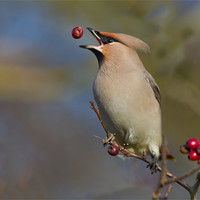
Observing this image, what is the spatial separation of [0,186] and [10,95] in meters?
1.53

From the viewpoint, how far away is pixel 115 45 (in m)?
3.48

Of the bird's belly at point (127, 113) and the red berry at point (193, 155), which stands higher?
the red berry at point (193, 155)

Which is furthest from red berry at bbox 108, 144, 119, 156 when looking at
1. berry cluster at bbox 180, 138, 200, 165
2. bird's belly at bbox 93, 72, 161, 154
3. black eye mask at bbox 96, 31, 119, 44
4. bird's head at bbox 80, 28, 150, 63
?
black eye mask at bbox 96, 31, 119, 44

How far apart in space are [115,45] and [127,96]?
53 centimetres

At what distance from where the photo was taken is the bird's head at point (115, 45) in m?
3.46

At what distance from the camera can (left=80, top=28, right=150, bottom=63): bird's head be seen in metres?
3.46

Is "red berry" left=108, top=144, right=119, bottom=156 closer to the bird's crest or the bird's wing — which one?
the bird's wing

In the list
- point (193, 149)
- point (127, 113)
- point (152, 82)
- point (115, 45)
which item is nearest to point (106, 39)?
point (115, 45)

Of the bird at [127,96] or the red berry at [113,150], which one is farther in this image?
the bird at [127,96]

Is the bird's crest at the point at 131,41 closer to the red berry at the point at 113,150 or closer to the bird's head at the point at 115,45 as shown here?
the bird's head at the point at 115,45

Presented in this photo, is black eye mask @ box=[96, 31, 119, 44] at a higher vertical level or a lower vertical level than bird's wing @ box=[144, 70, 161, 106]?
higher

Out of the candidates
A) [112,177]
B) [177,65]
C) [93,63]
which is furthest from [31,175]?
[177,65]

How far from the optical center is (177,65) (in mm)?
5312

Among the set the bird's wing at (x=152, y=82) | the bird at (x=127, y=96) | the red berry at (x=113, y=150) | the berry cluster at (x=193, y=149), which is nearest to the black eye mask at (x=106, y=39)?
the bird at (x=127, y=96)
